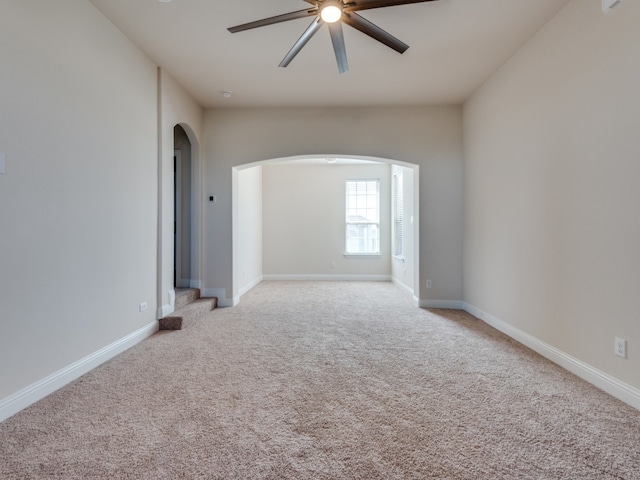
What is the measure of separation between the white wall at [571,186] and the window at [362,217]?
12.0 ft

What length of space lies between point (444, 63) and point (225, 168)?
314cm

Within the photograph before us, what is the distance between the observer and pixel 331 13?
6.89 ft

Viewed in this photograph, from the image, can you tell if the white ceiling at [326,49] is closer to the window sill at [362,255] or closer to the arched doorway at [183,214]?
the arched doorway at [183,214]

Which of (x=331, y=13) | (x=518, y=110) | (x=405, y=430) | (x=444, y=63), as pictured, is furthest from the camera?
(x=444, y=63)

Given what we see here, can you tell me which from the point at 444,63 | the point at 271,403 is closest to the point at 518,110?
the point at 444,63

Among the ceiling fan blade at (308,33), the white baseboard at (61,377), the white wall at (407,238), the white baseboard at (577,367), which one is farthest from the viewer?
the white wall at (407,238)

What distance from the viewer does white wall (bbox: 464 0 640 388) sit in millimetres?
1943

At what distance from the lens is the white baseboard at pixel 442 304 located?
171 inches

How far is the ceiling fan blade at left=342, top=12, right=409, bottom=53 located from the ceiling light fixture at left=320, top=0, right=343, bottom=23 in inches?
2.2

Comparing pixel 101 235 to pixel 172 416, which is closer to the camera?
pixel 172 416

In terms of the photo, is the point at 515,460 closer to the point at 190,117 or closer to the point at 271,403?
the point at 271,403

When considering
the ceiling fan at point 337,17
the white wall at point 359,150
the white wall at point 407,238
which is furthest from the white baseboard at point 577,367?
the ceiling fan at point 337,17

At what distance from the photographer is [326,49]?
2980mm

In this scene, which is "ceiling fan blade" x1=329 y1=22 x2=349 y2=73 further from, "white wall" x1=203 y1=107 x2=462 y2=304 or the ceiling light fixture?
"white wall" x1=203 y1=107 x2=462 y2=304
